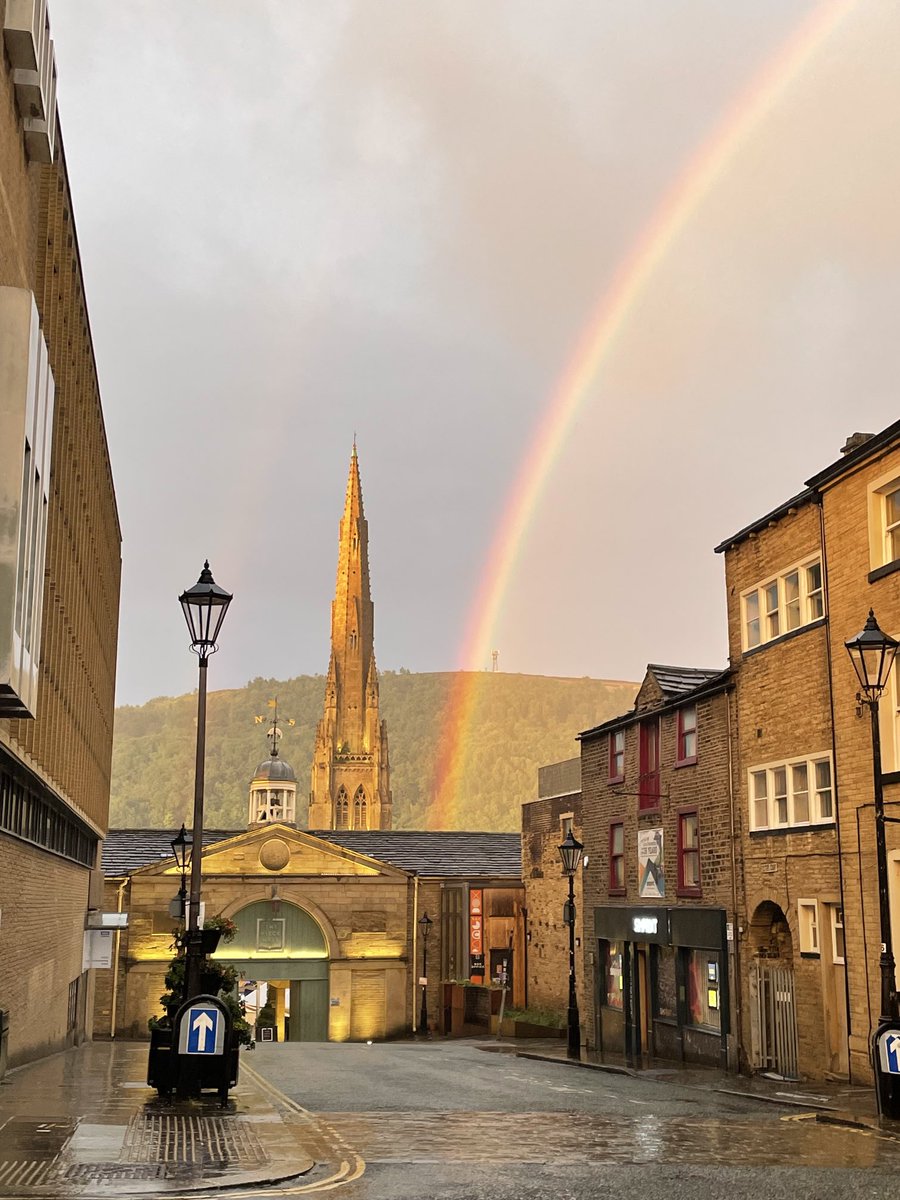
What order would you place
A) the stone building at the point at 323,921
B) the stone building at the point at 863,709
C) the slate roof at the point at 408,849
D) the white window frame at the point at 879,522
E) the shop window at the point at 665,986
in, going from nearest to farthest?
the stone building at the point at 863,709
the white window frame at the point at 879,522
the shop window at the point at 665,986
the stone building at the point at 323,921
the slate roof at the point at 408,849

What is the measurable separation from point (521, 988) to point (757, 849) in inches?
1397

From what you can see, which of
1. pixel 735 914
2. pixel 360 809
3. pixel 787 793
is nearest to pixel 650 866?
pixel 735 914

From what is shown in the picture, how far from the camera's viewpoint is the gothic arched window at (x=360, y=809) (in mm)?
162625

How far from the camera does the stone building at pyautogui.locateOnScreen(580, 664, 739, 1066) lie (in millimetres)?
32719

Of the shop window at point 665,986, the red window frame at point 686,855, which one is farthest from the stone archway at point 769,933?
the shop window at point 665,986

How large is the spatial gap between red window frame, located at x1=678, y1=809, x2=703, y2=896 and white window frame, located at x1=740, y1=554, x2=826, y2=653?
5607mm

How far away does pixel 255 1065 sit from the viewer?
31297 mm

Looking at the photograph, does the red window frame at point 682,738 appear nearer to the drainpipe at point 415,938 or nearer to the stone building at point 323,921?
the stone building at point 323,921

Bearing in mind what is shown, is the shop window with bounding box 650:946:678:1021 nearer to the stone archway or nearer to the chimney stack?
the stone archway

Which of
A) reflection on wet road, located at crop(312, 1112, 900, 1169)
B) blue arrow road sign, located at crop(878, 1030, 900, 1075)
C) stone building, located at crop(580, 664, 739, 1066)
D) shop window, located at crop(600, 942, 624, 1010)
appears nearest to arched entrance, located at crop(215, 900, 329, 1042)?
stone building, located at crop(580, 664, 739, 1066)

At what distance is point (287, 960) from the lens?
69062mm

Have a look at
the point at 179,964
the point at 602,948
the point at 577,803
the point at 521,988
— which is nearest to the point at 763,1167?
the point at 179,964

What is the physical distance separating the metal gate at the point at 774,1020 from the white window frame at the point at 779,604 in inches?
297

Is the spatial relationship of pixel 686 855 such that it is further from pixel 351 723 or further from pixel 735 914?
pixel 351 723
